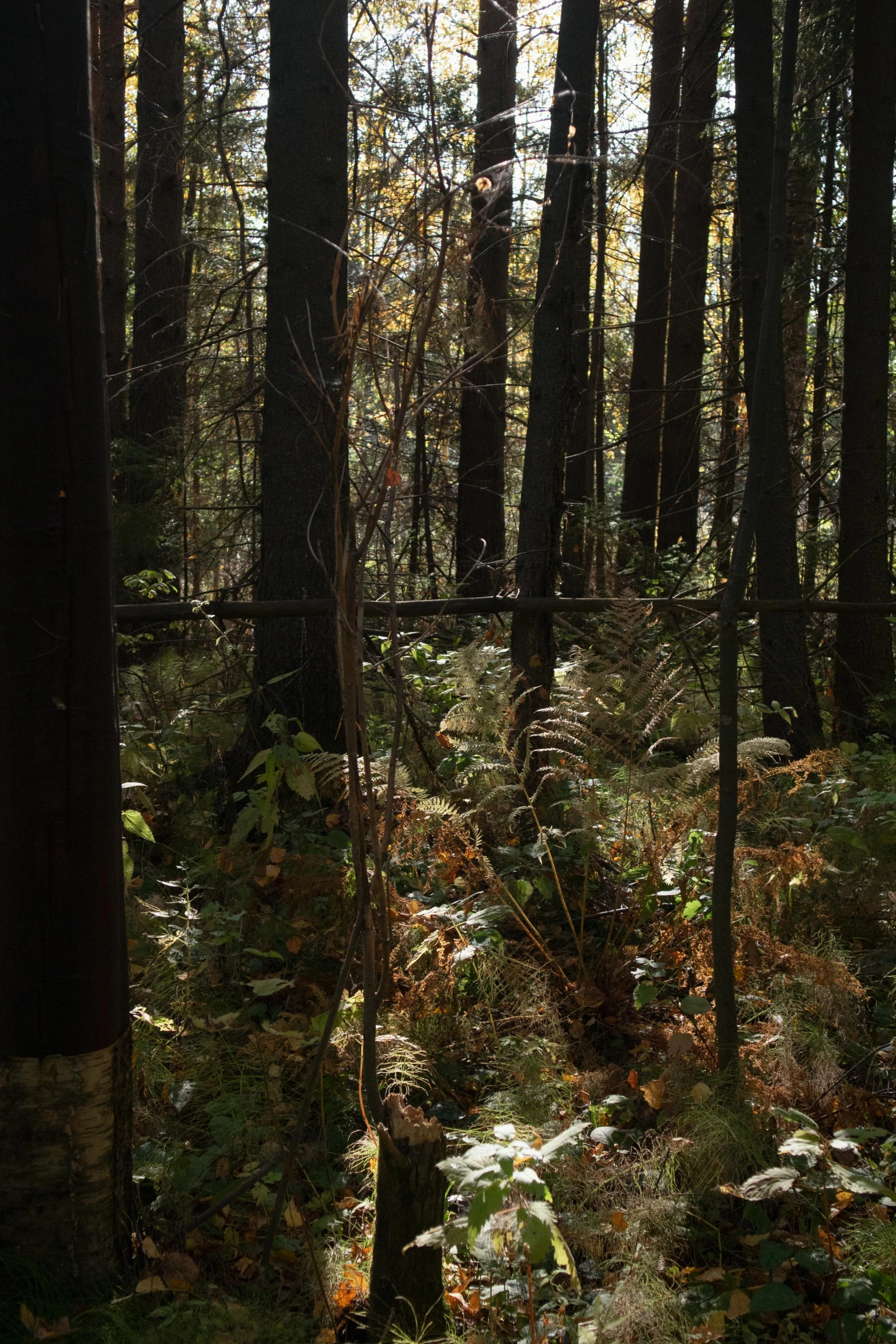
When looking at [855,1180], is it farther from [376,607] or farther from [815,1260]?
[376,607]

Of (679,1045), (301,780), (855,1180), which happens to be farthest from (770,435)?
(855,1180)

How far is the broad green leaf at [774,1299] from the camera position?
2355mm

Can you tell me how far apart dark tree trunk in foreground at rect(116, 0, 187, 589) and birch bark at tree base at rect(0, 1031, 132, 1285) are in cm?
642

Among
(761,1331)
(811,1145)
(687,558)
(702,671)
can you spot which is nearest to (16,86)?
(811,1145)

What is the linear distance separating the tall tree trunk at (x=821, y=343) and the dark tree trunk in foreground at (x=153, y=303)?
213 inches

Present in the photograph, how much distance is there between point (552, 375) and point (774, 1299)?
425 centimetres

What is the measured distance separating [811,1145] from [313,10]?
5710mm

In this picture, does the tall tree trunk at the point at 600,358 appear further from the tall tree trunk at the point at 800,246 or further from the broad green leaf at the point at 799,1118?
the broad green leaf at the point at 799,1118

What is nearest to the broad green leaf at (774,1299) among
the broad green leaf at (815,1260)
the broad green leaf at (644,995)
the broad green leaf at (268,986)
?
the broad green leaf at (815,1260)

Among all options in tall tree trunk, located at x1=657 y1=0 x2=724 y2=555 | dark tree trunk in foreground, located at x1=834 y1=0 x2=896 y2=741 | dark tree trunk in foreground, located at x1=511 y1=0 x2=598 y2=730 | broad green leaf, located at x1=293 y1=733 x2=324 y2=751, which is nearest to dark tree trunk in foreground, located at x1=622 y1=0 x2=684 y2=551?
tall tree trunk, located at x1=657 y1=0 x2=724 y2=555

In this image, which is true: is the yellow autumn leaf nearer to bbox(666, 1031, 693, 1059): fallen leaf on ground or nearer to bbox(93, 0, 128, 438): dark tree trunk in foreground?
bbox(666, 1031, 693, 1059): fallen leaf on ground

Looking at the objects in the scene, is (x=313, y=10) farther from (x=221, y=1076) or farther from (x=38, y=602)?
Result: (x=221, y=1076)

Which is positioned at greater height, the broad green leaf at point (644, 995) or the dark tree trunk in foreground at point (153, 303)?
the dark tree trunk in foreground at point (153, 303)

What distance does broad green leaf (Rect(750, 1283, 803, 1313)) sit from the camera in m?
2.36
